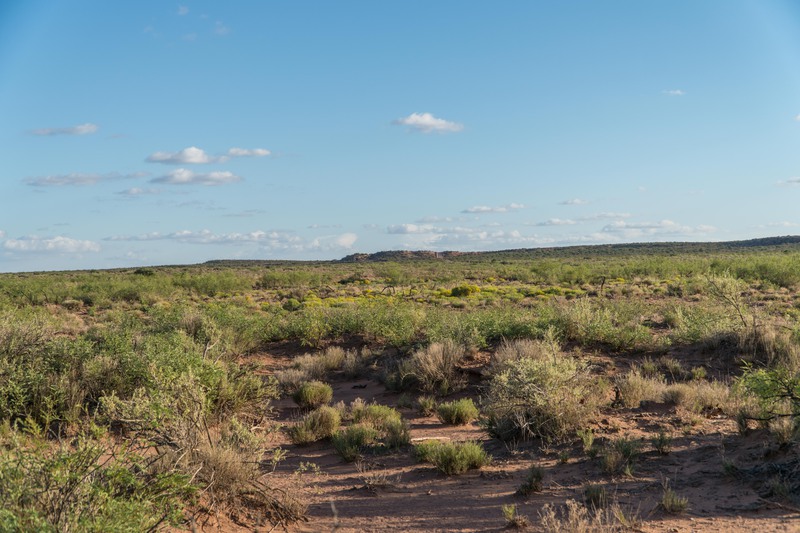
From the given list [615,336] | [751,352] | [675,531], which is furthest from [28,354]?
[751,352]

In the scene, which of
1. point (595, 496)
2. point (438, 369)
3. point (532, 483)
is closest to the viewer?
point (595, 496)

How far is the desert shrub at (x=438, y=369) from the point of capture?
12656 millimetres

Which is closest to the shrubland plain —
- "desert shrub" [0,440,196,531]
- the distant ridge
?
"desert shrub" [0,440,196,531]

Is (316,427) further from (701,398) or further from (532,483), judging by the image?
(701,398)

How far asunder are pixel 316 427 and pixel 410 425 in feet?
5.31

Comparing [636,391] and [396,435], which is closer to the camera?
[396,435]

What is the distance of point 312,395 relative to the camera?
480 inches

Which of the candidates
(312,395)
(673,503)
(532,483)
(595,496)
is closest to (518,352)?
(312,395)

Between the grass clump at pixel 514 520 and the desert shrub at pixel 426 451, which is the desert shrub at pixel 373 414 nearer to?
the desert shrub at pixel 426 451

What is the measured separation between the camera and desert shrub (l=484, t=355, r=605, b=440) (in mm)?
8984

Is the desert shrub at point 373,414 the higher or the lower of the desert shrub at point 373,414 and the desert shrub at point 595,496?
the lower

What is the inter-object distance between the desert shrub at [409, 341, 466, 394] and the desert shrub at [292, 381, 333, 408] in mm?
1780

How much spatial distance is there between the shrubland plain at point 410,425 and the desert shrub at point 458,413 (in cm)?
4

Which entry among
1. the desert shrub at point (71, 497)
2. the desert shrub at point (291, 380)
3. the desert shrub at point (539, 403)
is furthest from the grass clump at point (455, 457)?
the desert shrub at point (291, 380)
